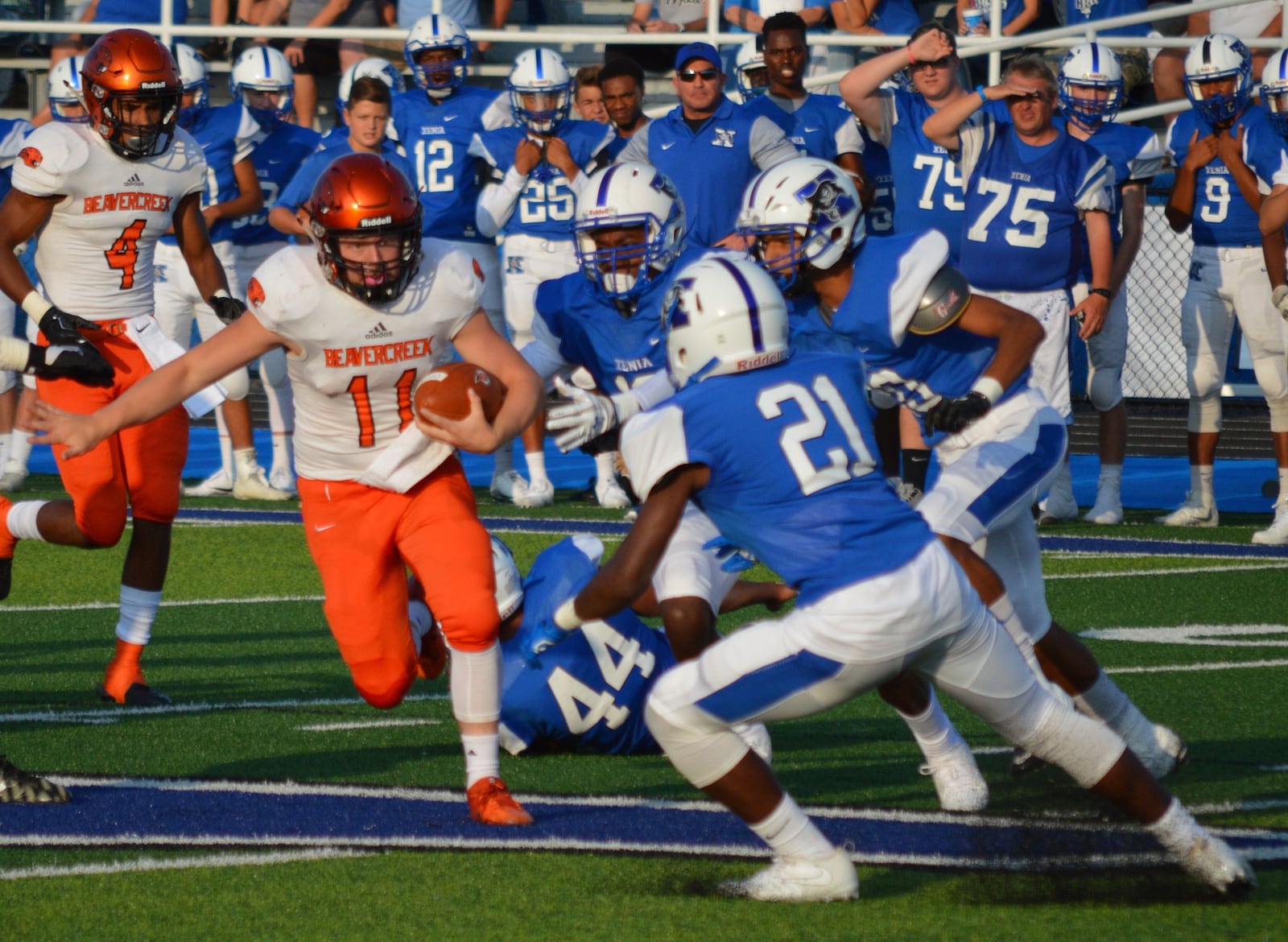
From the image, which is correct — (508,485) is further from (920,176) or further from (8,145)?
(8,145)

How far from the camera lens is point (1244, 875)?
359 centimetres

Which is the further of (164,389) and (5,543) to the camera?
(5,543)

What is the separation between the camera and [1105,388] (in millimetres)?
9414

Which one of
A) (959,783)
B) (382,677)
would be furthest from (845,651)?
(382,677)

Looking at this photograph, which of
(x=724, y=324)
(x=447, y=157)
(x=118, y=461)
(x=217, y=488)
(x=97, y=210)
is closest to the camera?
(x=724, y=324)

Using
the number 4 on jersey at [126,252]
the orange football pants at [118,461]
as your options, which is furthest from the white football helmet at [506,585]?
the number 4 on jersey at [126,252]

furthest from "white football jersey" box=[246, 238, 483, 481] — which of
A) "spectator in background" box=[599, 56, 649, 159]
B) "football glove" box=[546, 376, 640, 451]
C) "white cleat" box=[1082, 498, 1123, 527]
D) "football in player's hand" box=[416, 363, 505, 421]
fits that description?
"white cleat" box=[1082, 498, 1123, 527]

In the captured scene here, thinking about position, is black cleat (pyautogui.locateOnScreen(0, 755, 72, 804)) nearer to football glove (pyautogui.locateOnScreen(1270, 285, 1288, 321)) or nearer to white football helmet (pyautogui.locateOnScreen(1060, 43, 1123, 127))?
football glove (pyautogui.locateOnScreen(1270, 285, 1288, 321))

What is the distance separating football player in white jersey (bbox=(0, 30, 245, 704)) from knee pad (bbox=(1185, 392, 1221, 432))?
17.0ft

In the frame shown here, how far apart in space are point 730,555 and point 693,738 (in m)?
0.56

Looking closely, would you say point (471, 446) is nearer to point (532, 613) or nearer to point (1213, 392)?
point (532, 613)

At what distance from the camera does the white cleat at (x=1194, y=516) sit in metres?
9.38

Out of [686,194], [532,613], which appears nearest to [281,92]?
[686,194]

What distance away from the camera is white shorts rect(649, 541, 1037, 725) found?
359 cm
